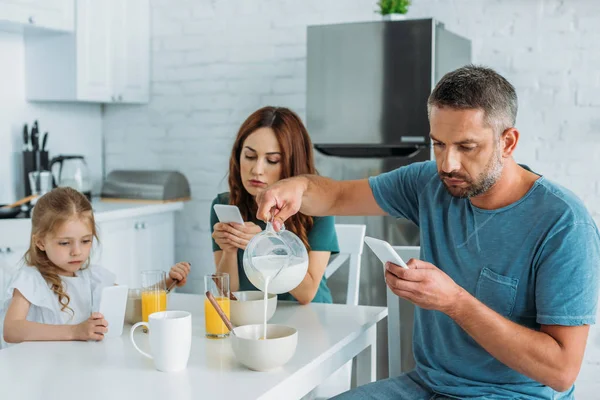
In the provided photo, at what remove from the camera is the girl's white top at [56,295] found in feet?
6.13

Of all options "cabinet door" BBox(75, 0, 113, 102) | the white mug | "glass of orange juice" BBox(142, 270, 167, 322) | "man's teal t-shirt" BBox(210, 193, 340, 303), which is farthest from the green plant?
the white mug

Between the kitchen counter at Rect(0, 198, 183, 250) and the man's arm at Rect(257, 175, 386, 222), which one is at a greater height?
the man's arm at Rect(257, 175, 386, 222)

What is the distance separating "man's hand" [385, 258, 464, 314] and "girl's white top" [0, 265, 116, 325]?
874 mm

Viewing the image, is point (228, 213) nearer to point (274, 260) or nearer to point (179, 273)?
point (179, 273)

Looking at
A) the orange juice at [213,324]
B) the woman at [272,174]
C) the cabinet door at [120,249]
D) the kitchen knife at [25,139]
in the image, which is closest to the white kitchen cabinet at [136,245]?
the cabinet door at [120,249]

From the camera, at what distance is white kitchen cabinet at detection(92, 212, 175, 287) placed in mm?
3736

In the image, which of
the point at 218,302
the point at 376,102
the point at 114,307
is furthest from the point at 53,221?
the point at 376,102

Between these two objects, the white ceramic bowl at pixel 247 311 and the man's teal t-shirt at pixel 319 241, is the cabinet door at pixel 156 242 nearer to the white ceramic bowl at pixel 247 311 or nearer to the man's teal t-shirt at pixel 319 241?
the man's teal t-shirt at pixel 319 241

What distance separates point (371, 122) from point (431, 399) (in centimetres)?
175

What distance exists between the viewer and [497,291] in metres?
1.69

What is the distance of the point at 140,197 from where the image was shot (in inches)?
166

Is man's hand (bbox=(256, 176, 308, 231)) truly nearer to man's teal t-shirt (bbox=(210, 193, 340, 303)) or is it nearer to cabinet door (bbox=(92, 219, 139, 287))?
man's teal t-shirt (bbox=(210, 193, 340, 303))

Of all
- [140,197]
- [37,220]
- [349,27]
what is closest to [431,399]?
[37,220]

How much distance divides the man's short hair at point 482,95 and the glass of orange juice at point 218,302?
2.14ft
